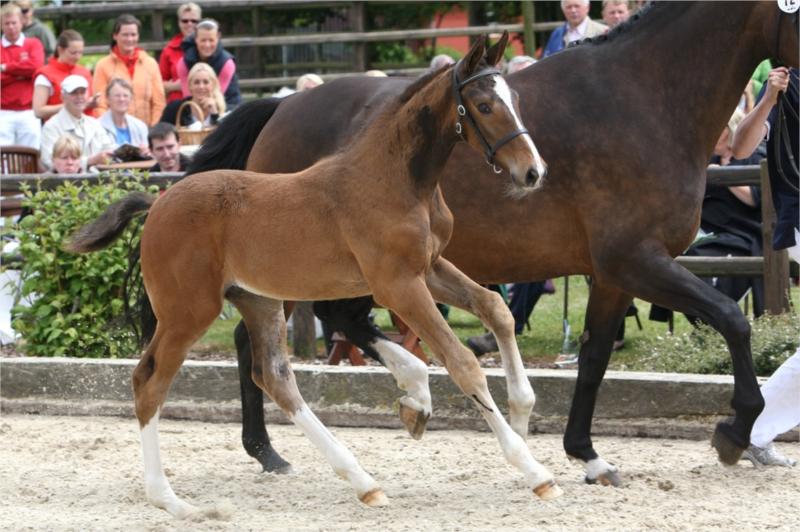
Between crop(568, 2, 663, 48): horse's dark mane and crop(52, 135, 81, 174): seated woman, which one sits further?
crop(52, 135, 81, 174): seated woman

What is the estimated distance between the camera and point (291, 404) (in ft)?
16.6

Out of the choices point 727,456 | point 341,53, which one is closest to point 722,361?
point 727,456

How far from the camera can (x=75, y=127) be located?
10.2 meters

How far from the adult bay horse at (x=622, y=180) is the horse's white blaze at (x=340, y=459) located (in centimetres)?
77

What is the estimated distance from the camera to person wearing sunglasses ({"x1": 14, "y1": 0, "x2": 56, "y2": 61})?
1217 cm

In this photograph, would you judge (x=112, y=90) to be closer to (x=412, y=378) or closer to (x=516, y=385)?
(x=412, y=378)

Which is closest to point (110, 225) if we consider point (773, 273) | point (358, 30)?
point (773, 273)

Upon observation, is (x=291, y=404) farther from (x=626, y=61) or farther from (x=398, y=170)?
(x=626, y=61)

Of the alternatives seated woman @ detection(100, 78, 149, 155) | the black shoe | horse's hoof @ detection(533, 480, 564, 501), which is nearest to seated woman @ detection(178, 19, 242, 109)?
seated woman @ detection(100, 78, 149, 155)

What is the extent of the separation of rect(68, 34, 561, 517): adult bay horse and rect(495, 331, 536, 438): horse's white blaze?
3cm

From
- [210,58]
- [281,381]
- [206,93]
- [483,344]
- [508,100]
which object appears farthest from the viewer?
[210,58]

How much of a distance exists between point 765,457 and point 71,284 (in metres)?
4.14

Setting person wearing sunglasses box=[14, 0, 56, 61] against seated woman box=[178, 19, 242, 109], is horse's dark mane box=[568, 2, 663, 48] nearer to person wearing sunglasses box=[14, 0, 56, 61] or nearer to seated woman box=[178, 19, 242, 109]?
seated woman box=[178, 19, 242, 109]

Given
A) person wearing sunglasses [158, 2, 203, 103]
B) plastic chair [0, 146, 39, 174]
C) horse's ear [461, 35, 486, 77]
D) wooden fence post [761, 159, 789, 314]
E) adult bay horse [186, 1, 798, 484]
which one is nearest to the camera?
horse's ear [461, 35, 486, 77]
